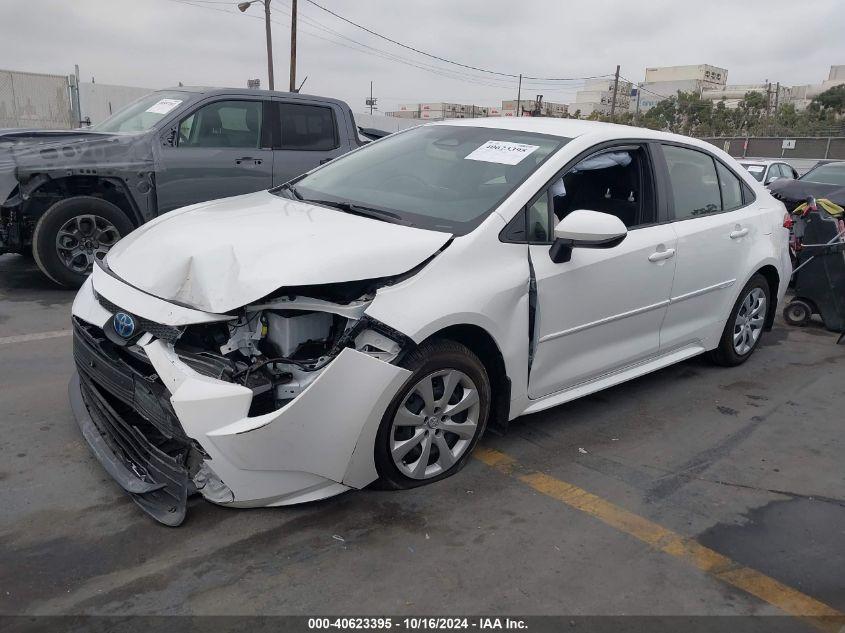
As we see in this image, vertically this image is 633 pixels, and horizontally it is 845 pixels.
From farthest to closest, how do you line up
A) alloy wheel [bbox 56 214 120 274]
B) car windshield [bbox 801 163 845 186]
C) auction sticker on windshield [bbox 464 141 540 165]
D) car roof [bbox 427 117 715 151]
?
car windshield [bbox 801 163 845 186], alloy wheel [bbox 56 214 120 274], car roof [bbox 427 117 715 151], auction sticker on windshield [bbox 464 141 540 165]

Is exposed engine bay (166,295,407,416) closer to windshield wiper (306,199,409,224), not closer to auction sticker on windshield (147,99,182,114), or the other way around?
windshield wiper (306,199,409,224)

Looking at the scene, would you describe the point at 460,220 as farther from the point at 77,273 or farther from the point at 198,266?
the point at 77,273

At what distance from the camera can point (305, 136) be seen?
7582 millimetres

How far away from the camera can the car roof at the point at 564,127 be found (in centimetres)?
385

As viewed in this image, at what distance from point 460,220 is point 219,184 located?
14.2 ft

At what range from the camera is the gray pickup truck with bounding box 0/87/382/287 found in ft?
19.6

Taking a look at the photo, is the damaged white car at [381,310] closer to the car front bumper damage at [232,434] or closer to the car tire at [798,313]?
the car front bumper damage at [232,434]

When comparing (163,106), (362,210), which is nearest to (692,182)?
(362,210)

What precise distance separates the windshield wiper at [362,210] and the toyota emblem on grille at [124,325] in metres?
1.17

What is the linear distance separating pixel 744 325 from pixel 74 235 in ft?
18.6

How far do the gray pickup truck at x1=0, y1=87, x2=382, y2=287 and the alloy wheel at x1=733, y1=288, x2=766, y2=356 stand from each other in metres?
4.63

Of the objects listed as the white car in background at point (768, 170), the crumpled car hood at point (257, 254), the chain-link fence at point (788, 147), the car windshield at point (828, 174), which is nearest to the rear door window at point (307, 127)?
the crumpled car hood at point (257, 254)

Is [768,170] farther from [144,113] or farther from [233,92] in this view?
[144,113]

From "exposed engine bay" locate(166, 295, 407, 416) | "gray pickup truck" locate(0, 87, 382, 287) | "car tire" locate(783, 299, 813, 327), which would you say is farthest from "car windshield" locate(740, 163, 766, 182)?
"exposed engine bay" locate(166, 295, 407, 416)
